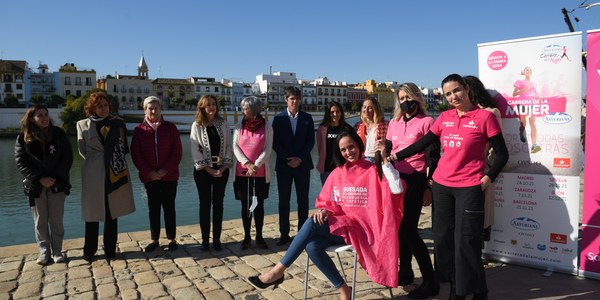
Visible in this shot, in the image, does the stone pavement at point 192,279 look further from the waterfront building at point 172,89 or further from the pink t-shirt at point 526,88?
the waterfront building at point 172,89

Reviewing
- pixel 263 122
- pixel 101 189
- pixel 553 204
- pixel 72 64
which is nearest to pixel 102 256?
pixel 101 189

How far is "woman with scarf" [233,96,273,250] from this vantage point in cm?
476

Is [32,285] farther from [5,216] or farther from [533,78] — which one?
[5,216]

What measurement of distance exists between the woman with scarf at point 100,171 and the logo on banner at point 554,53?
418 cm

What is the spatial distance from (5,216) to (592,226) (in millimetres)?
11947

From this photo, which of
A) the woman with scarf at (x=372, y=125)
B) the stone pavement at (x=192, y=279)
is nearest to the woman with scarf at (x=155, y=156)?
the stone pavement at (x=192, y=279)

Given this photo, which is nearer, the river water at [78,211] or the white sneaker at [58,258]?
the white sneaker at [58,258]

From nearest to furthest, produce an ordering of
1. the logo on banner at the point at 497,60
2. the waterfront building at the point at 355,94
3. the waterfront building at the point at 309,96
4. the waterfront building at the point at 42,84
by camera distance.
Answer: the logo on banner at the point at 497,60 < the waterfront building at the point at 42,84 < the waterfront building at the point at 309,96 < the waterfront building at the point at 355,94

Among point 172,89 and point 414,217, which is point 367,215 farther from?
point 172,89

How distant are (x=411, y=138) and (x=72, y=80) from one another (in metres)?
81.6

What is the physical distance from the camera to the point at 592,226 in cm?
364

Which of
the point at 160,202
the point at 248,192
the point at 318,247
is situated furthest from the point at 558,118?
the point at 160,202

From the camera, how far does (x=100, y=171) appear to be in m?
4.43

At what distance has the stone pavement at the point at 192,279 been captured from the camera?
11.4 ft
